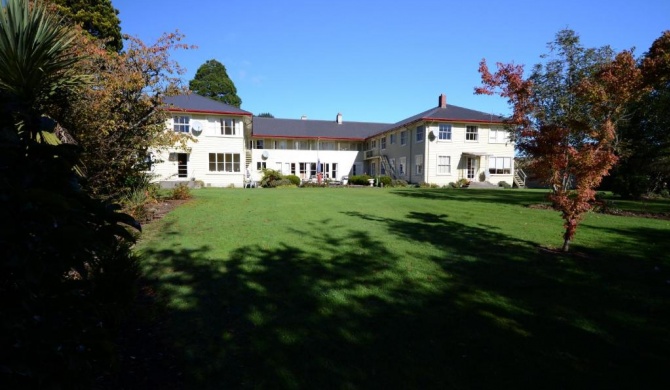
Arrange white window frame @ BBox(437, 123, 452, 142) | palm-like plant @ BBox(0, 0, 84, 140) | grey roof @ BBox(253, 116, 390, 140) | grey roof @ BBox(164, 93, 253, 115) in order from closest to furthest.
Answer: palm-like plant @ BBox(0, 0, 84, 140) → grey roof @ BBox(164, 93, 253, 115) → white window frame @ BBox(437, 123, 452, 142) → grey roof @ BBox(253, 116, 390, 140)

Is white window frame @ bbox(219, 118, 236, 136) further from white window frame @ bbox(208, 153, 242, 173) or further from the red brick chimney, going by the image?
the red brick chimney

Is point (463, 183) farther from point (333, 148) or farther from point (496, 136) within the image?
point (333, 148)

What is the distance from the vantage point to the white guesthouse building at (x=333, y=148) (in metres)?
31.9

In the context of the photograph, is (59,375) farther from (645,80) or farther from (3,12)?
(645,80)

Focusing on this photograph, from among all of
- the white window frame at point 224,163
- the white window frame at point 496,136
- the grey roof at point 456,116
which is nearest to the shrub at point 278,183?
the white window frame at point 224,163

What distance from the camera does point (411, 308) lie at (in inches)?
163

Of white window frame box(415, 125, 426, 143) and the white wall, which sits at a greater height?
white window frame box(415, 125, 426, 143)

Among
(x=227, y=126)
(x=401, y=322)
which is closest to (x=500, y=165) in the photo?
(x=227, y=126)

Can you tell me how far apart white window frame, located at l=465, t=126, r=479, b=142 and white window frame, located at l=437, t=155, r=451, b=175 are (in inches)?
114

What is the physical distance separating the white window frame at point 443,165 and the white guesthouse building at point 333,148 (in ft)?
0.29

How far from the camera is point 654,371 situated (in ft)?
9.78

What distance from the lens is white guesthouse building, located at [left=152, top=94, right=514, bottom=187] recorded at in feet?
105

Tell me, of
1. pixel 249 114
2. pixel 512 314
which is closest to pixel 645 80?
pixel 512 314

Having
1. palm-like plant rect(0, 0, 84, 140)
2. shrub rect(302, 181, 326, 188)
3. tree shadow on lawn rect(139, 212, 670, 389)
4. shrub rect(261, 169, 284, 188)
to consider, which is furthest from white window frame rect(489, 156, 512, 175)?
palm-like plant rect(0, 0, 84, 140)
